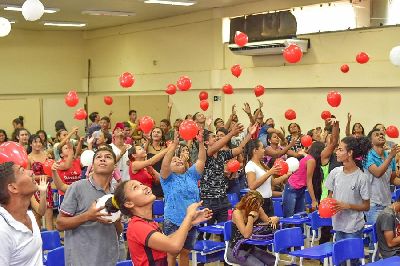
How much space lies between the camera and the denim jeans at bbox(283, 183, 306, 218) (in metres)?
6.59

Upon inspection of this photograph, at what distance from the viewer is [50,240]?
179 inches

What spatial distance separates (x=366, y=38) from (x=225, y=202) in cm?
558

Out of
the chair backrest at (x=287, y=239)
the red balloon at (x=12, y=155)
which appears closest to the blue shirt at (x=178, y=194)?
the chair backrest at (x=287, y=239)

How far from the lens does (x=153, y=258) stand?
9.11 ft

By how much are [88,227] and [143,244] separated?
760mm

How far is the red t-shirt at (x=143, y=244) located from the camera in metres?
2.76

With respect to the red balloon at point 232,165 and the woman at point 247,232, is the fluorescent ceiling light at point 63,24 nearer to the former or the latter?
the red balloon at point 232,165

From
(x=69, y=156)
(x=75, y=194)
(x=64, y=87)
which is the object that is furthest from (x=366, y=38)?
(x=64, y=87)

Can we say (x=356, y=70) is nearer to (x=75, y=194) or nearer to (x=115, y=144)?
(x=115, y=144)

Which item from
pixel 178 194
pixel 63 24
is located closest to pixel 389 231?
pixel 178 194

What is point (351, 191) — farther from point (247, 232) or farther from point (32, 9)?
point (32, 9)

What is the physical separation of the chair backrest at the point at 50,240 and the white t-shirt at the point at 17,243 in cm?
211

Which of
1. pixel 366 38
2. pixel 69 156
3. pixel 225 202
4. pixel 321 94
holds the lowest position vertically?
pixel 225 202

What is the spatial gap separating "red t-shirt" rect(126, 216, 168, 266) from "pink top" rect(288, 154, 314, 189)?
156 inches
